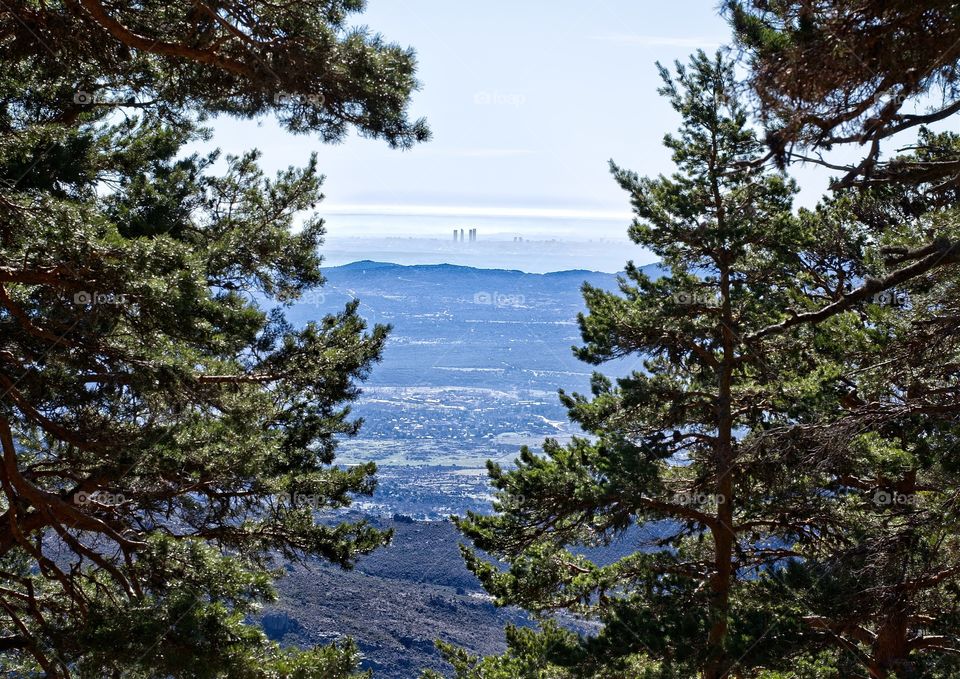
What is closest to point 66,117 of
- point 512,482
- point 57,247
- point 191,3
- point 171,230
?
point 171,230

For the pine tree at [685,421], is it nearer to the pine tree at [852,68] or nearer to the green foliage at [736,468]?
the green foliage at [736,468]

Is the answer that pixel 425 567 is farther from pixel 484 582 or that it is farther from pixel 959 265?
pixel 959 265

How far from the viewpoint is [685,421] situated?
9562 millimetres

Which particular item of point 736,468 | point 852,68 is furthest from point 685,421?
point 852,68

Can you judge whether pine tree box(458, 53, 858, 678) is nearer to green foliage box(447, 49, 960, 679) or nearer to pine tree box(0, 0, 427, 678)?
green foliage box(447, 49, 960, 679)

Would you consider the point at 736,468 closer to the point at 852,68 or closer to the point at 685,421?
the point at 685,421

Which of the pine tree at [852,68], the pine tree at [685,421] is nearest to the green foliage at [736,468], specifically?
the pine tree at [685,421]

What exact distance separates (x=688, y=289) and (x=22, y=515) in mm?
7364

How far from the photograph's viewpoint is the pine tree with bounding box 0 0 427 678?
5.68m

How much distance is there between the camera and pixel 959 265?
5.98 meters

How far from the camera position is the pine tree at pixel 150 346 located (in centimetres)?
568

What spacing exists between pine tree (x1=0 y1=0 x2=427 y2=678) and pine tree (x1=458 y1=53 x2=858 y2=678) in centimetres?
261

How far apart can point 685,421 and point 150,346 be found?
6114 mm

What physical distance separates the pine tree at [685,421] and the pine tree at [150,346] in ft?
8.56
